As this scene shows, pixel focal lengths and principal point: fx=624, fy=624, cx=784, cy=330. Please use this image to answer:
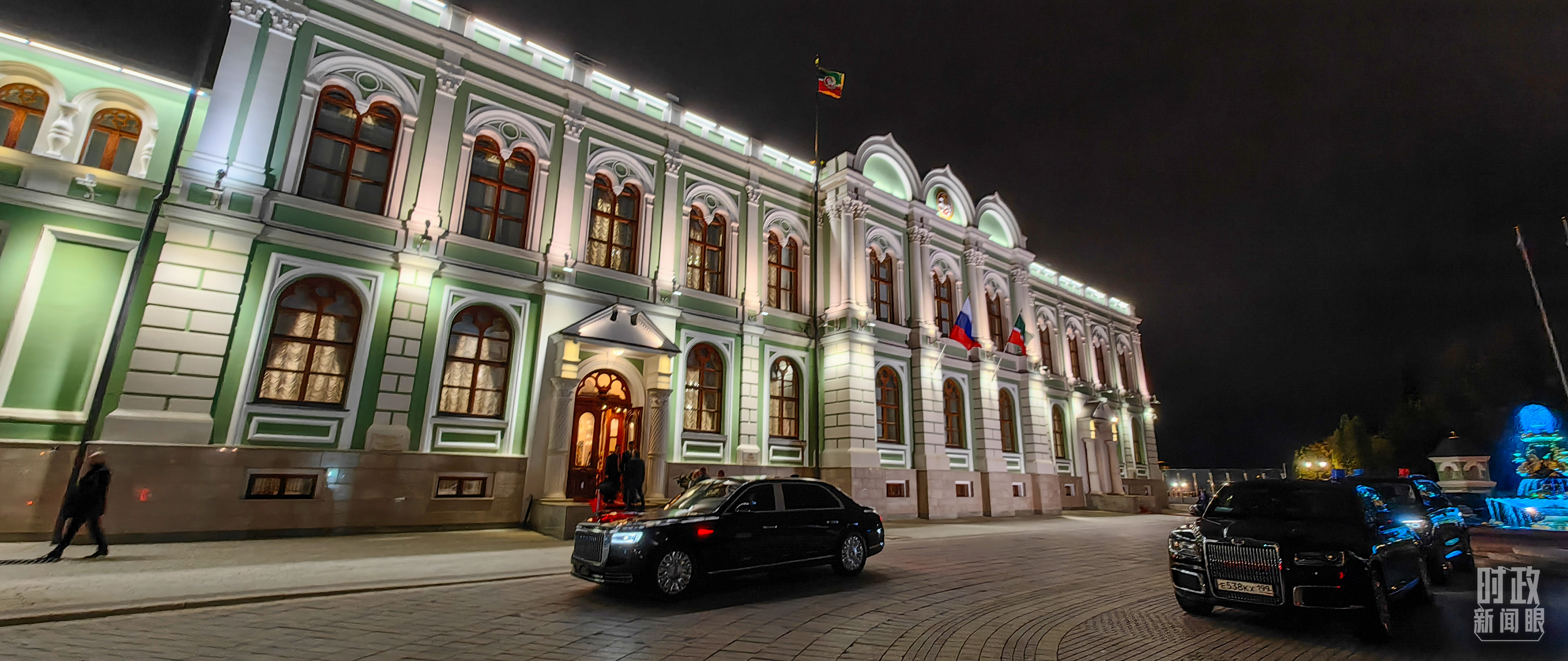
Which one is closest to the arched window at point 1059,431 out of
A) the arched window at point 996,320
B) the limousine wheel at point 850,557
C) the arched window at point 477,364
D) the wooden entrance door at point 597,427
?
the arched window at point 996,320

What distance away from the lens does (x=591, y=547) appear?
27.2 ft

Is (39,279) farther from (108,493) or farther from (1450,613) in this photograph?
(1450,613)

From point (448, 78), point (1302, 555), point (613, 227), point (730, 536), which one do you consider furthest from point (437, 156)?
point (1302, 555)

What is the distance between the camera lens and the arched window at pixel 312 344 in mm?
13094

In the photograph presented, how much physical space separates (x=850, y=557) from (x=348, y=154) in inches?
575

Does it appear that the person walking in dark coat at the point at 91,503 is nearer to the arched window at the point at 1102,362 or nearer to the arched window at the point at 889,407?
the arched window at the point at 889,407

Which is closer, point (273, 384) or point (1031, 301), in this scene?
point (273, 384)

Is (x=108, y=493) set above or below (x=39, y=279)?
below

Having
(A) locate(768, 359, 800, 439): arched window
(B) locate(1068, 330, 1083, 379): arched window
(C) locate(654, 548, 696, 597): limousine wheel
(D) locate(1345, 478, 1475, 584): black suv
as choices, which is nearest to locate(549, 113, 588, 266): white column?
(A) locate(768, 359, 800, 439): arched window

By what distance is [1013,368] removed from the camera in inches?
1103

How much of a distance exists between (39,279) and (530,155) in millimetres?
9743

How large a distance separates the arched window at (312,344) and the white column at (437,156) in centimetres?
229

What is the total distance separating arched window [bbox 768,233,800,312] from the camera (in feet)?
72.1

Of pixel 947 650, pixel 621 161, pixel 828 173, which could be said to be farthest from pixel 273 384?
pixel 828 173
